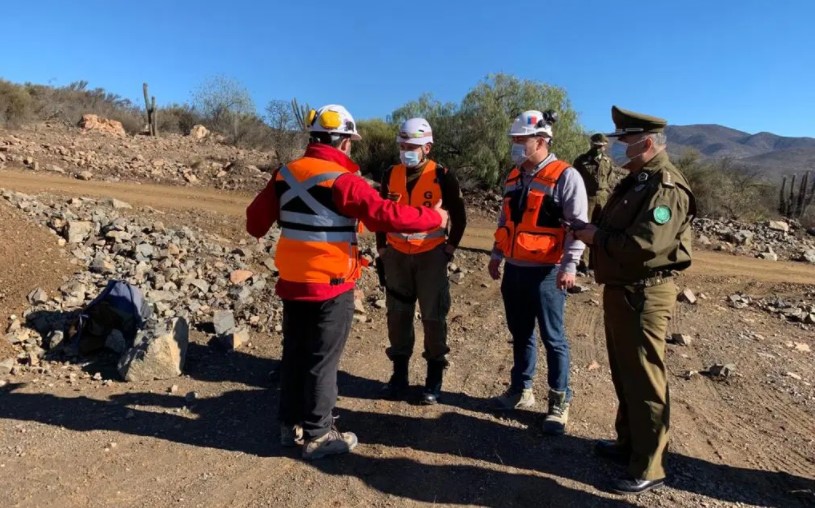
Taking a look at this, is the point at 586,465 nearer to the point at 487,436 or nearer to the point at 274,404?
the point at 487,436

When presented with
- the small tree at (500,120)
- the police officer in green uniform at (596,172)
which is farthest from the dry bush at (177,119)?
the police officer in green uniform at (596,172)

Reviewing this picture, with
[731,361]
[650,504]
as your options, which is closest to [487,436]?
[650,504]

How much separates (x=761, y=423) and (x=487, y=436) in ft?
7.13

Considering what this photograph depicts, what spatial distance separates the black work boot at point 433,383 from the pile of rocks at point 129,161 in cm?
1074

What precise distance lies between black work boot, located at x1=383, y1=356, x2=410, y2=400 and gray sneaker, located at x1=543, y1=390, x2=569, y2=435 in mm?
1155

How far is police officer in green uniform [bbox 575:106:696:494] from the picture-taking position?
293cm

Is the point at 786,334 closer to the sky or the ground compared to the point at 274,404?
closer to the sky

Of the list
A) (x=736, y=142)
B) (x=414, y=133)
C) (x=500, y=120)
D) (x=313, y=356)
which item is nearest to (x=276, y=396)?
(x=313, y=356)

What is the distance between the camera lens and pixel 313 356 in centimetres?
348

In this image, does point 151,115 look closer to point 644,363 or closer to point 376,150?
point 376,150

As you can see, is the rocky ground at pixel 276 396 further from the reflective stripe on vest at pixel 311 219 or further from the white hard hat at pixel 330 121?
the white hard hat at pixel 330 121

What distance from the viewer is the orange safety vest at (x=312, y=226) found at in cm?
326

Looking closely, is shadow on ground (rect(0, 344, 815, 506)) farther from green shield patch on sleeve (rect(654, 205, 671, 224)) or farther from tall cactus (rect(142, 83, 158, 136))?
tall cactus (rect(142, 83, 158, 136))

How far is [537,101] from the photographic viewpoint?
1475cm
